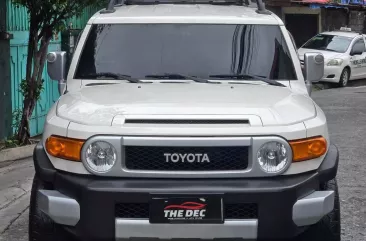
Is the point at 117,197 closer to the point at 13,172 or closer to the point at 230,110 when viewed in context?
the point at 230,110

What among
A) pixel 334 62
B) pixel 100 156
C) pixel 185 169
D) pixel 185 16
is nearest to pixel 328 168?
pixel 185 169

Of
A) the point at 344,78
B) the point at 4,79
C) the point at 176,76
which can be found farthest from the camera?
the point at 344,78

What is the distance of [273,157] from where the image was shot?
4223mm

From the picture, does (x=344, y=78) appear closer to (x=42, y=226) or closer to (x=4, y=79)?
(x=4, y=79)

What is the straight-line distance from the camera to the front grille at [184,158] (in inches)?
165

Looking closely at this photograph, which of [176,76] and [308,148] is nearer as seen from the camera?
[308,148]

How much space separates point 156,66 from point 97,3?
454 cm

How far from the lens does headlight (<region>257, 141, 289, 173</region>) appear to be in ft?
13.8

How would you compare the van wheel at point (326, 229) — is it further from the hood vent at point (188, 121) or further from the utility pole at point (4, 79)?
the utility pole at point (4, 79)

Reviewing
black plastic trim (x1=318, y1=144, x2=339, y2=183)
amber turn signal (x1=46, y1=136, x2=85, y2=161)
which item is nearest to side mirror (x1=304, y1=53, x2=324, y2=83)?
black plastic trim (x1=318, y1=144, x2=339, y2=183)

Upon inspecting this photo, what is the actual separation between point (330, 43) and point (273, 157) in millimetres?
16466

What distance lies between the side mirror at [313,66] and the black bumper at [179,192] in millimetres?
1777

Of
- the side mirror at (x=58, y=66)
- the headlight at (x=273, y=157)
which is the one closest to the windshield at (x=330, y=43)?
the side mirror at (x=58, y=66)

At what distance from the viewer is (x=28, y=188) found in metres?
7.47
